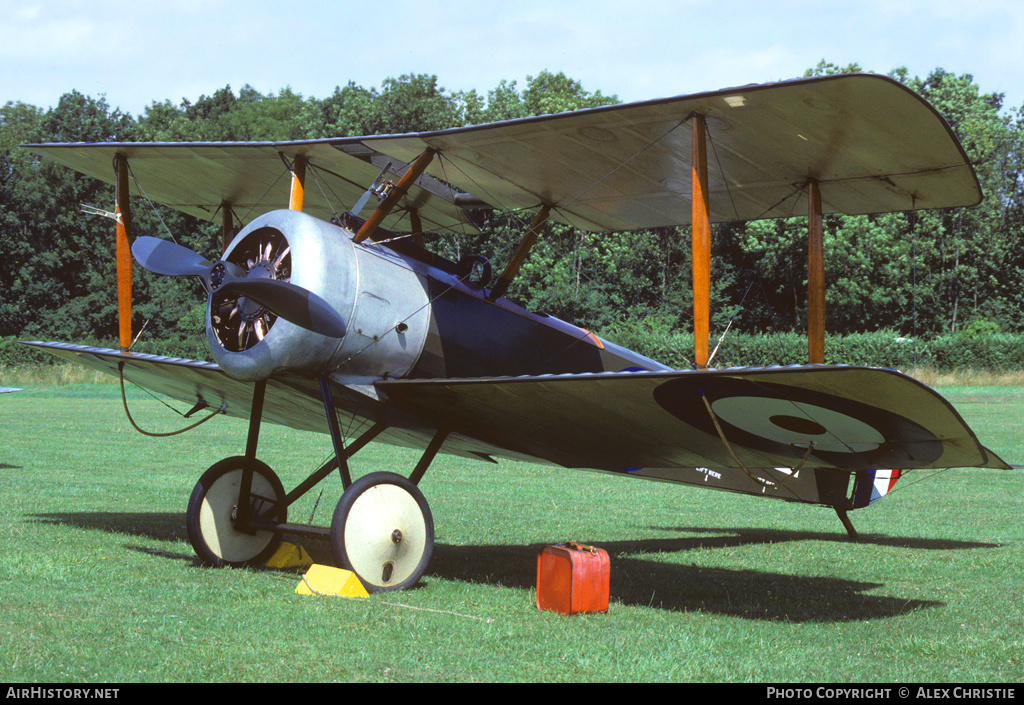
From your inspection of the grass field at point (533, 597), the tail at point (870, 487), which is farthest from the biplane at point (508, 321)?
the tail at point (870, 487)

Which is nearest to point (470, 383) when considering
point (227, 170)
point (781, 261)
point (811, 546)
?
point (227, 170)

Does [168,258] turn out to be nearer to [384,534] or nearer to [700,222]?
[384,534]

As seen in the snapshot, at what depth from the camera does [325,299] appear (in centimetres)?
721

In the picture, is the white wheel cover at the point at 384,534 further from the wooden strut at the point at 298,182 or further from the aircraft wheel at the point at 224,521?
the wooden strut at the point at 298,182

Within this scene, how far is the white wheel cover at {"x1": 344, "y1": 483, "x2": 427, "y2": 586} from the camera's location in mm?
6988

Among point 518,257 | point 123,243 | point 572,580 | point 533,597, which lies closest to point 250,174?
point 123,243

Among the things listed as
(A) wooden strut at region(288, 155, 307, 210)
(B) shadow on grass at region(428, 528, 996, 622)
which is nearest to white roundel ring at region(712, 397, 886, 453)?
(B) shadow on grass at region(428, 528, 996, 622)

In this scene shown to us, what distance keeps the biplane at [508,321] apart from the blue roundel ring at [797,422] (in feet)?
0.09

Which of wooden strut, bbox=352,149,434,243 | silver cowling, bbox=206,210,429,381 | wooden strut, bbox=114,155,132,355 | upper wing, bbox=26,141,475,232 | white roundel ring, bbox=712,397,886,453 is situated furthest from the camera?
wooden strut, bbox=114,155,132,355

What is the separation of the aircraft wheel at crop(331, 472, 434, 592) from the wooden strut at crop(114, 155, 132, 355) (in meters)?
3.54

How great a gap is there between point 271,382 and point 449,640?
3488mm

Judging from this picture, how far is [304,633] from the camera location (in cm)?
554

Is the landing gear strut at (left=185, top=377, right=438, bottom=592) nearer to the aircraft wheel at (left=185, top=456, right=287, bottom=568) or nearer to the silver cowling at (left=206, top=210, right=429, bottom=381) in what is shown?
the aircraft wheel at (left=185, top=456, right=287, bottom=568)

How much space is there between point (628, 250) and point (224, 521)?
27369 millimetres
